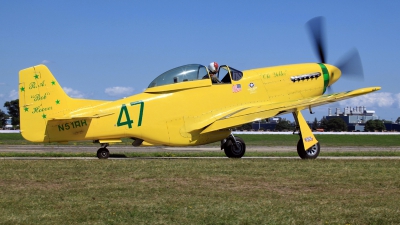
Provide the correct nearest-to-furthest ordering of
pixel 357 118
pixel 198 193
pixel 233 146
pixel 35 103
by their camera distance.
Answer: pixel 198 193 < pixel 35 103 < pixel 233 146 < pixel 357 118

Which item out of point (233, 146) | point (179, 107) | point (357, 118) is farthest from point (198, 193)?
point (357, 118)

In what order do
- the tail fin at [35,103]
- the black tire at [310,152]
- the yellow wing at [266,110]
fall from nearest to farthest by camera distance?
1. the tail fin at [35,103]
2. the yellow wing at [266,110]
3. the black tire at [310,152]

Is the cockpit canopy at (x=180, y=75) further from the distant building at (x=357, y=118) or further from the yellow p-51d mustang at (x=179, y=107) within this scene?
the distant building at (x=357, y=118)

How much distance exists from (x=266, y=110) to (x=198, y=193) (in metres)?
7.61

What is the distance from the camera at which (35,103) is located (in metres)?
16.2

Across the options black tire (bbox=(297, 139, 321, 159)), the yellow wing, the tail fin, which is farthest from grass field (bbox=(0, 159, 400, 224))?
black tire (bbox=(297, 139, 321, 159))

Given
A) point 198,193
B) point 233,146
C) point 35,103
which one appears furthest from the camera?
point 233,146

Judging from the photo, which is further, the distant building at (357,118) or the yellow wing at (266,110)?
the distant building at (357,118)

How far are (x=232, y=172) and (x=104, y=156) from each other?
19.8ft

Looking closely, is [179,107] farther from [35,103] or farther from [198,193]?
[198,193]

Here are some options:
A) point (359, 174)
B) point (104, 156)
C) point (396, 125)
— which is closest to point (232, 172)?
point (359, 174)

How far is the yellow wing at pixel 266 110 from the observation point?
17.3m

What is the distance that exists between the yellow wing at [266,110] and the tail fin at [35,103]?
4.70m

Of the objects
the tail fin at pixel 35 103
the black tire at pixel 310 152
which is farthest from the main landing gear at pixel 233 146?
the tail fin at pixel 35 103
